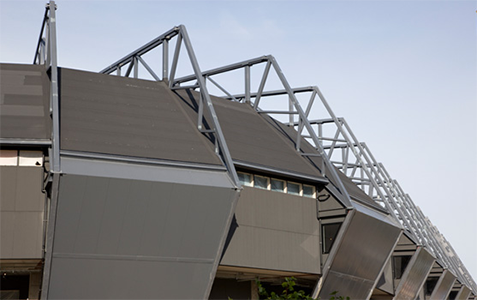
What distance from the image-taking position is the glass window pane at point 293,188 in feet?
128

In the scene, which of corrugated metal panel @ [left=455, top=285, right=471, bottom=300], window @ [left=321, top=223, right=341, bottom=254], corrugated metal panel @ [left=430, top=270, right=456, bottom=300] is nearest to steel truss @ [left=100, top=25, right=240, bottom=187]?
window @ [left=321, top=223, right=341, bottom=254]

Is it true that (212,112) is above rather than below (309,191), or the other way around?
above

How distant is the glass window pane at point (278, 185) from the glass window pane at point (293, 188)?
0.50 metres

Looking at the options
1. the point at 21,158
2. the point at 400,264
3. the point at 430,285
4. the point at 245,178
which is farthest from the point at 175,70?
the point at 430,285

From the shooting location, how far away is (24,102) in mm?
33562

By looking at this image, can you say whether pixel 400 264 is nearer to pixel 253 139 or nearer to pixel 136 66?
pixel 253 139

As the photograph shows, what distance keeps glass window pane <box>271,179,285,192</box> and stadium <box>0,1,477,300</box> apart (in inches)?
5.1

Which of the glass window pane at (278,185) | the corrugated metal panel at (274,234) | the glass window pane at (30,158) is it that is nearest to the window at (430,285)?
the corrugated metal panel at (274,234)

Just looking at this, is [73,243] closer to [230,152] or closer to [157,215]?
[157,215]

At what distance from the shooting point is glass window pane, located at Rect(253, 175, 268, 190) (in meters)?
37.1

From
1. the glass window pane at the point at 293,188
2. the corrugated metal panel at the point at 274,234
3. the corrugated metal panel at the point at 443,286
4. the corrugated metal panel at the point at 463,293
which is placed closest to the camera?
the corrugated metal panel at the point at 274,234

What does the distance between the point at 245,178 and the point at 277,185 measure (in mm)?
2568

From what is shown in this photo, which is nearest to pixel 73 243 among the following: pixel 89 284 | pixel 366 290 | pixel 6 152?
pixel 89 284

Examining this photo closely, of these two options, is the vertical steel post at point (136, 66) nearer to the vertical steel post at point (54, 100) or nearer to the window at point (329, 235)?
the vertical steel post at point (54, 100)
